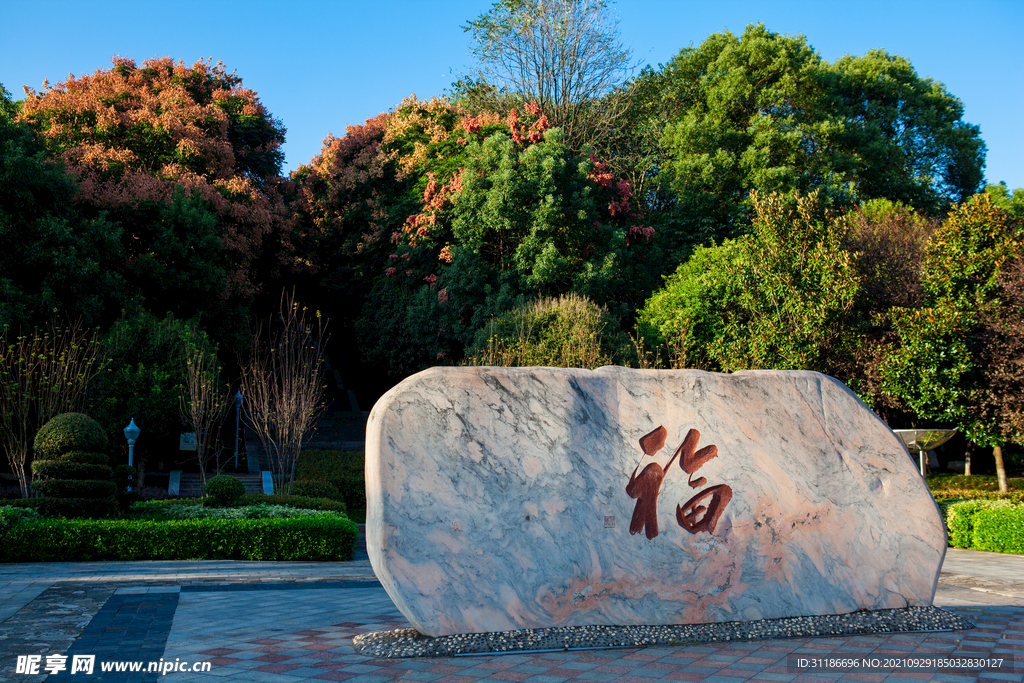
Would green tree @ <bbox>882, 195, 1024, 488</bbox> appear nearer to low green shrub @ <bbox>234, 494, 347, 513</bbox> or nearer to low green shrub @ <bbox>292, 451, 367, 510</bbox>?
low green shrub @ <bbox>234, 494, 347, 513</bbox>

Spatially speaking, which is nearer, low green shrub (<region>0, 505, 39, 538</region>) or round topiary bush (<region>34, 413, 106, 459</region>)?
low green shrub (<region>0, 505, 39, 538</region>)

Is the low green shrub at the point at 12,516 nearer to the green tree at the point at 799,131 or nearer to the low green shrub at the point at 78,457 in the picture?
the low green shrub at the point at 78,457

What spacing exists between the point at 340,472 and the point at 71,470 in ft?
28.7

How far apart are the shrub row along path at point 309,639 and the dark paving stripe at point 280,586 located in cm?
2

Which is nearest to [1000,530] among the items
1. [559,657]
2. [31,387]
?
[559,657]

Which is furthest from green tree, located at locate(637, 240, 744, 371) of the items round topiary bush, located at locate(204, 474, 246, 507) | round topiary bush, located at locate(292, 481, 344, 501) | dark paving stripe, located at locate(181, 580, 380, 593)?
dark paving stripe, located at locate(181, 580, 380, 593)

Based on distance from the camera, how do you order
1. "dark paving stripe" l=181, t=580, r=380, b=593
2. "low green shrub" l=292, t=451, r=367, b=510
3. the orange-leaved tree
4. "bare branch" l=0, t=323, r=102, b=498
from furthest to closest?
1. the orange-leaved tree
2. "low green shrub" l=292, t=451, r=367, b=510
3. "bare branch" l=0, t=323, r=102, b=498
4. "dark paving stripe" l=181, t=580, r=380, b=593

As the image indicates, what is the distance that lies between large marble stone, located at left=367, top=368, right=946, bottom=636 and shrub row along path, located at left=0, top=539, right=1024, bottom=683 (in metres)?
0.45

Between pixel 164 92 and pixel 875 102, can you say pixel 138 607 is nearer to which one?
pixel 164 92

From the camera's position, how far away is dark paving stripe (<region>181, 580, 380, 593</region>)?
861 cm

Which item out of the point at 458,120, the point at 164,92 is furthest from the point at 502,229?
the point at 164,92

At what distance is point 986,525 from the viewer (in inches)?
483

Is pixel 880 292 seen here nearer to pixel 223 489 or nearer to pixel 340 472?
pixel 340 472

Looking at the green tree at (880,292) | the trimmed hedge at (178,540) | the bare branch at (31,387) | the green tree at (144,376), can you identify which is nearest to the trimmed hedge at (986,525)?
the green tree at (880,292)
